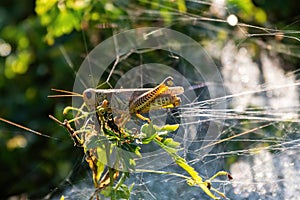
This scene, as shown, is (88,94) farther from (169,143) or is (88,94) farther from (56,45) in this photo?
(56,45)

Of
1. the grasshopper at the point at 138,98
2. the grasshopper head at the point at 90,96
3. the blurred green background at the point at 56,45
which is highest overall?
the blurred green background at the point at 56,45

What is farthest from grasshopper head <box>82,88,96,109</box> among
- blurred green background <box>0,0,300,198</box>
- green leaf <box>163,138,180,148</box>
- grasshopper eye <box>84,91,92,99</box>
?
blurred green background <box>0,0,300,198</box>

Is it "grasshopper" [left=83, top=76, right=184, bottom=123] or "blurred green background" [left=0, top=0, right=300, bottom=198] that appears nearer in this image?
"grasshopper" [left=83, top=76, right=184, bottom=123]

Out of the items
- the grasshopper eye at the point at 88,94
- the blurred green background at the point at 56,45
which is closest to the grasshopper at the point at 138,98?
the grasshopper eye at the point at 88,94

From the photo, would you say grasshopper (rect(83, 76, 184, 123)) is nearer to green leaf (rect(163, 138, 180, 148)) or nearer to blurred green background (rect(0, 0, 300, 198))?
green leaf (rect(163, 138, 180, 148))

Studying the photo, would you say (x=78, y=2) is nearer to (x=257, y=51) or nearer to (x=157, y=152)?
(x=257, y=51)

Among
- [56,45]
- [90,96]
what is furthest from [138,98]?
[56,45]

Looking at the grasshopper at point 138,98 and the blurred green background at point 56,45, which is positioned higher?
the blurred green background at point 56,45

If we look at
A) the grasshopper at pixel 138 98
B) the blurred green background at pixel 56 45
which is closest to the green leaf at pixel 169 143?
the grasshopper at pixel 138 98

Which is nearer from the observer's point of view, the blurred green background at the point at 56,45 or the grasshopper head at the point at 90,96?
the grasshopper head at the point at 90,96

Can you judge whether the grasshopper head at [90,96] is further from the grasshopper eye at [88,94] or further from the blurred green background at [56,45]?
the blurred green background at [56,45]
